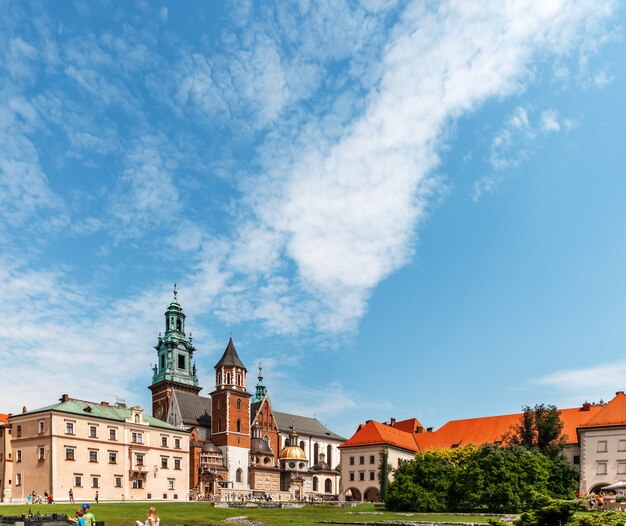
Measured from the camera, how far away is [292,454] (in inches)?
4001

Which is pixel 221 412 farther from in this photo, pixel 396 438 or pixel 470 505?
pixel 470 505

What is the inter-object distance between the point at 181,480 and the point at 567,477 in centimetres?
4243

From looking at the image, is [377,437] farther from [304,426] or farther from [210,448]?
[304,426]

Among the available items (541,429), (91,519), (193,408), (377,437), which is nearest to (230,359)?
(193,408)

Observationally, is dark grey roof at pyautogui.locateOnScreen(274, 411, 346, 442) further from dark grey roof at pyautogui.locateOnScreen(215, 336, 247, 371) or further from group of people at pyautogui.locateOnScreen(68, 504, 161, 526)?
group of people at pyautogui.locateOnScreen(68, 504, 161, 526)

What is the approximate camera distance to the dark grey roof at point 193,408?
315 ft


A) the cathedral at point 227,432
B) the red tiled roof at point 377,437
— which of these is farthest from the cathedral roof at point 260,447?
the red tiled roof at point 377,437

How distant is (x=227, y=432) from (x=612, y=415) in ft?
172

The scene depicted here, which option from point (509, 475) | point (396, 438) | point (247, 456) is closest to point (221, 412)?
point (247, 456)

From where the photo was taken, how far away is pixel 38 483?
5978cm

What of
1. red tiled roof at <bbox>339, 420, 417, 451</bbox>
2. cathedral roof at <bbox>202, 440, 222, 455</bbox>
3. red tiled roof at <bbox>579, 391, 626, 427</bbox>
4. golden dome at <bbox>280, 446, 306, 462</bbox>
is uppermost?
red tiled roof at <bbox>579, 391, 626, 427</bbox>

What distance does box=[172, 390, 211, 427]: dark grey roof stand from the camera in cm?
9588

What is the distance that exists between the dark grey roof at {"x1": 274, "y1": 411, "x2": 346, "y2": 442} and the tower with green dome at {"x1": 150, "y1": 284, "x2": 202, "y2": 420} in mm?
20504

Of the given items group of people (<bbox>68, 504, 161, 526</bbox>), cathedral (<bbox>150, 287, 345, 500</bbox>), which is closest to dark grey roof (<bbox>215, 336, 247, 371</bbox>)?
cathedral (<bbox>150, 287, 345, 500</bbox>)
